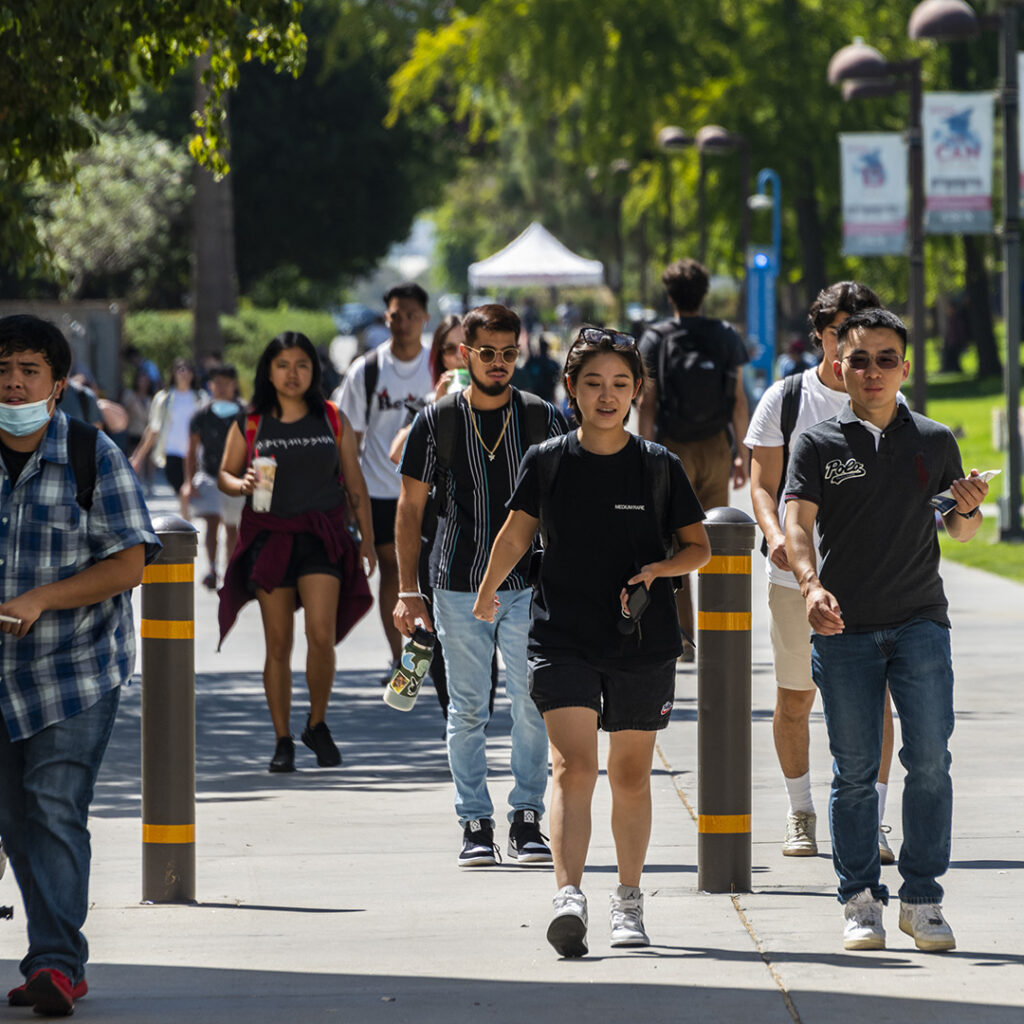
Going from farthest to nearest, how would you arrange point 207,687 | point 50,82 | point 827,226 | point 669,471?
point 827,226 < point 207,687 < point 50,82 < point 669,471

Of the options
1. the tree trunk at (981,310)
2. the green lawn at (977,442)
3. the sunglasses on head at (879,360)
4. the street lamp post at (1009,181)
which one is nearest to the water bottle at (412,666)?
the sunglasses on head at (879,360)

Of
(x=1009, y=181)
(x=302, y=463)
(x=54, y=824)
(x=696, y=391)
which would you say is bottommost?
(x=54, y=824)

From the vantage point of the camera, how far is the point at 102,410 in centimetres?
1292

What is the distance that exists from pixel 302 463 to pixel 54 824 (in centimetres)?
366

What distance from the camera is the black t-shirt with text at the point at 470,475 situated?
683 centimetres

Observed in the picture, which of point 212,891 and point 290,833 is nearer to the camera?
point 212,891

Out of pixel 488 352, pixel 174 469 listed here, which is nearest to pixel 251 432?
pixel 488 352

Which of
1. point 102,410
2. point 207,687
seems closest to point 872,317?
point 207,687

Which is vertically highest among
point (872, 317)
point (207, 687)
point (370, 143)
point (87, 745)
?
point (370, 143)

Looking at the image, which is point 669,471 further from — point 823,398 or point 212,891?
point 212,891

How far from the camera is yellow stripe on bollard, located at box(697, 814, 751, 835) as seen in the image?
5980mm

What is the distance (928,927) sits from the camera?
17.6 ft

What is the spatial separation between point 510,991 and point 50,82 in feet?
17.8

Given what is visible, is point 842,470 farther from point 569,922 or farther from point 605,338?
point 569,922
